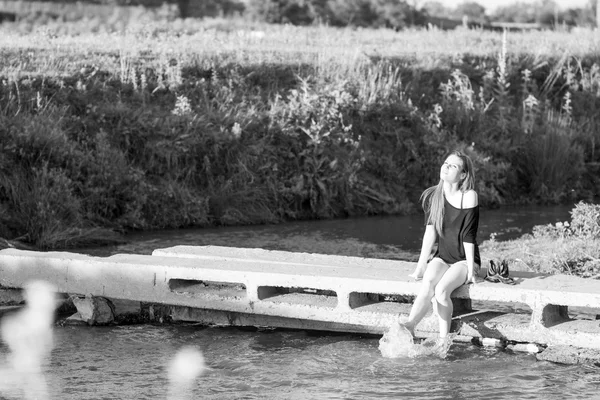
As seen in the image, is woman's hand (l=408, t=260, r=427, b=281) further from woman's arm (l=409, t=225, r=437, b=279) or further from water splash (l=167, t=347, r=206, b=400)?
water splash (l=167, t=347, r=206, b=400)

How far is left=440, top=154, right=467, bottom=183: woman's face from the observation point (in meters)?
8.92

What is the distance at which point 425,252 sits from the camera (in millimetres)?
9000

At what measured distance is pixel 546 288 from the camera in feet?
28.0

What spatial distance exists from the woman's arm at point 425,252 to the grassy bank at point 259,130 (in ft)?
19.9

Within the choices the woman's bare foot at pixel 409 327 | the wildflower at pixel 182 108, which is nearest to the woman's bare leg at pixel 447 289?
the woman's bare foot at pixel 409 327

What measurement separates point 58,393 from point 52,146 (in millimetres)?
7244

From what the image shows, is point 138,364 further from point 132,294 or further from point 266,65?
point 266,65

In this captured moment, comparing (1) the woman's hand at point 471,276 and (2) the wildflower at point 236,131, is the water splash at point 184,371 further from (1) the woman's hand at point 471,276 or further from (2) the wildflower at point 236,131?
(2) the wildflower at point 236,131

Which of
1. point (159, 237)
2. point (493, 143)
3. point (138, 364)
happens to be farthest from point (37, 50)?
point (138, 364)

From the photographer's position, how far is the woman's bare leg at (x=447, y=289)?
8.64 meters

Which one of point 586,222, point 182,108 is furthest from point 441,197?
point 182,108

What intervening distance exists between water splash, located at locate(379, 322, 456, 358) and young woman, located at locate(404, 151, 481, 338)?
8 cm

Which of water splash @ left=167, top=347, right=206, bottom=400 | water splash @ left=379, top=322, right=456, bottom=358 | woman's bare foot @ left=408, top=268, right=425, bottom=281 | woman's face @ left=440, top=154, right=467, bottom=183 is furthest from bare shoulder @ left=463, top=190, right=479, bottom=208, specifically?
water splash @ left=167, top=347, right=206, bottom=400

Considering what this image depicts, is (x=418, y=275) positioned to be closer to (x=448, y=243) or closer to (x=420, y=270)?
(x=420, y=270)
